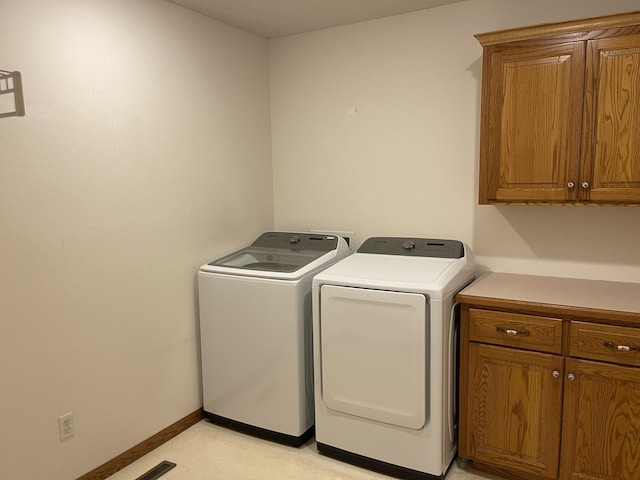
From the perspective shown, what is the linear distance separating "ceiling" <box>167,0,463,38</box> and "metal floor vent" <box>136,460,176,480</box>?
2.36 metres

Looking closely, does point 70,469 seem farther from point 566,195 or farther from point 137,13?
point 566,195

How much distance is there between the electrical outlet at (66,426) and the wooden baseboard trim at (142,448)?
238mm

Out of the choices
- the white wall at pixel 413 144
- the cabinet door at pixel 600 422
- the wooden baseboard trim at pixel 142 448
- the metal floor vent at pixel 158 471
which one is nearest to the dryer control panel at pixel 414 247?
the white wall at pixel 413 144

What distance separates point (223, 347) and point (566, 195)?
1906mm

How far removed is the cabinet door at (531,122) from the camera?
2.21 m

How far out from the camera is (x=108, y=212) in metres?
2.39

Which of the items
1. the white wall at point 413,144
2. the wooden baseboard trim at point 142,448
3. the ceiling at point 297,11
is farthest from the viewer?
the ceiling at point 297,11

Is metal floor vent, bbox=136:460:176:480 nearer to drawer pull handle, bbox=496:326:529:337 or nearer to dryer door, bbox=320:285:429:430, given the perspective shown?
dryer door, bbox=320:285:429:430

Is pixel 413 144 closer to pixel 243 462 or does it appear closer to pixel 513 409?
pixel 513 409

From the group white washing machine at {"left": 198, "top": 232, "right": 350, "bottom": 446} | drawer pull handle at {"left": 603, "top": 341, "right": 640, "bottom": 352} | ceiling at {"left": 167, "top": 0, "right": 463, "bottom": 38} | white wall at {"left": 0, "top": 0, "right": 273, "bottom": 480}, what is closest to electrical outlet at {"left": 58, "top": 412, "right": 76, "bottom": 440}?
white wall at {"left": 0, "top": 0, "right": 273, "bottom": 480}

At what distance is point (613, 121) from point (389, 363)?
1.43 meters

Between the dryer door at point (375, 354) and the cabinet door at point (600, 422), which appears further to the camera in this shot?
the dryer door at point (375, 354)

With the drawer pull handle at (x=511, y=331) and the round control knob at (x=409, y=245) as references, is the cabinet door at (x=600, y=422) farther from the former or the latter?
the round control knob at (x=409, y=245)

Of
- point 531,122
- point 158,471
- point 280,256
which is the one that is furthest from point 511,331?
point 158,471
